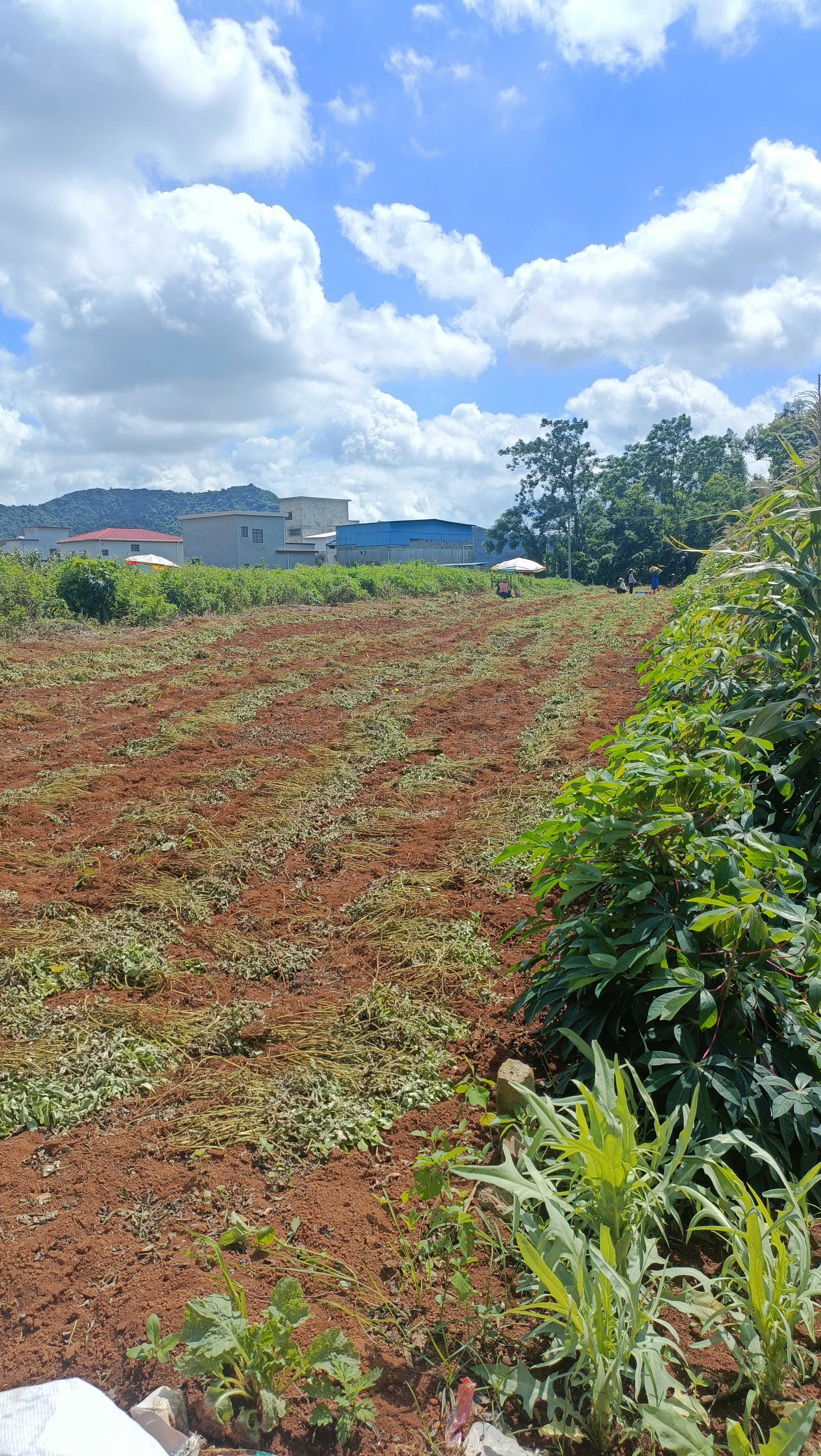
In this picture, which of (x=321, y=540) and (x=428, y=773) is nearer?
(x=428, y=773)

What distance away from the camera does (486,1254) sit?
6.70 ft

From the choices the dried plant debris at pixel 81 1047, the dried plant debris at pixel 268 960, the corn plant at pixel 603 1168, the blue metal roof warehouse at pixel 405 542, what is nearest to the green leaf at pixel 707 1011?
the corn plant at pixel 603 1168

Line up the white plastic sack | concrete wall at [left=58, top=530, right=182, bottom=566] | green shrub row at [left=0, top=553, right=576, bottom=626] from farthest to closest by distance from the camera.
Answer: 1. concrete wall at [left=58, top=530, right=182, bottom=566]
2. green shrub row at [left=0, top=553, right=576, bottom=626]
3. the white plastic sack

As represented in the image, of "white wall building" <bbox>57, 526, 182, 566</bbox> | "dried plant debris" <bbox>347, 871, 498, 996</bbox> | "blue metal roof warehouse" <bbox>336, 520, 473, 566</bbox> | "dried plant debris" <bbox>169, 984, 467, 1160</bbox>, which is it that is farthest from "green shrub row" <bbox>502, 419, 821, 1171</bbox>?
"white wall building" <bbox>57, 526, 182, 566</bbox>

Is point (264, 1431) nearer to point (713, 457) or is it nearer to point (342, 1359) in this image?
point (342, 1359)

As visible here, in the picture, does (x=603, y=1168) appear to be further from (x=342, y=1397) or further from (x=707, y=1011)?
(x=342, y=1397)

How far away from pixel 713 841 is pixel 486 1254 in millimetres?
1191

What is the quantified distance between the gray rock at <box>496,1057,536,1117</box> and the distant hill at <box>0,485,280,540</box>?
146913 millimetres

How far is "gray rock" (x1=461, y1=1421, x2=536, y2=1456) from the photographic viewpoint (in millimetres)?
1573

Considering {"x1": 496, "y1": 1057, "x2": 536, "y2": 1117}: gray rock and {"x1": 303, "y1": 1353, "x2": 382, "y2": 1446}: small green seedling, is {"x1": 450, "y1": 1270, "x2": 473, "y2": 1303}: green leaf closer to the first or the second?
{"x1": 303, "y1": 1353, "x2": 382, "y2": 1446}: small green seedling

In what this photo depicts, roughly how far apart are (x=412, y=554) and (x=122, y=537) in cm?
2034

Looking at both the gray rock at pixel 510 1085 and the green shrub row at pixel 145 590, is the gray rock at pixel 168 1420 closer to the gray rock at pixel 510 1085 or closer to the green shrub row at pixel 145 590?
the gray rock at pixel 510 1085

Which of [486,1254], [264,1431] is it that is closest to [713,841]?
[486,1254]

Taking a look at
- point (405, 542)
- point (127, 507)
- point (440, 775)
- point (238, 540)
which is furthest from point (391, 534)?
point (127, 507)
